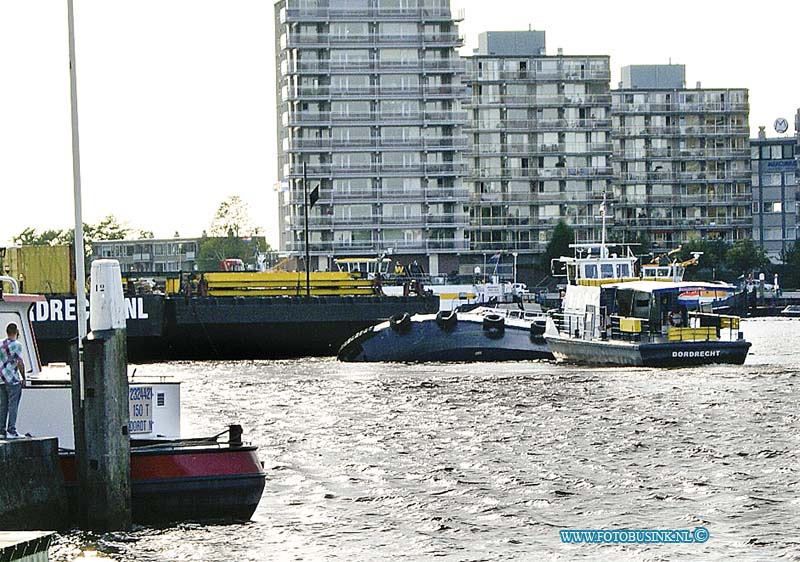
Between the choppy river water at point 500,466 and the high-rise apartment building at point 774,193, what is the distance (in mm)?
106262

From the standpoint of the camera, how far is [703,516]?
23.8 meters

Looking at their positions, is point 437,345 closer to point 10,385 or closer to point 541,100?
point 10,385

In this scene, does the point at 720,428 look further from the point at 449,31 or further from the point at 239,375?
the point at 449,31

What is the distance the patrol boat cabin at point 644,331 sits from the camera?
5412cm

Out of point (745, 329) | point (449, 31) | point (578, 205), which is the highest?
point (449, 31)

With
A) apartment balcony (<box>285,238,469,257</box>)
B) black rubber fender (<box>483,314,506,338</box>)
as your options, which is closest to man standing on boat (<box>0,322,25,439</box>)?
black rubber fender (<box>483,314,506,338</box>)

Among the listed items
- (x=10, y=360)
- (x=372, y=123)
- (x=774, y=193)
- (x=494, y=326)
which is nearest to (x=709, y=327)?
(x=494, y=326)

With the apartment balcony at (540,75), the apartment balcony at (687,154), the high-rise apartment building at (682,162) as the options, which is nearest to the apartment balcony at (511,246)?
the high-rise apartment building at (682,162)

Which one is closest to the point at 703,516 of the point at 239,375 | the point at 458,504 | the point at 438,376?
the point at 458,504

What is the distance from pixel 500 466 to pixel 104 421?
10894 millimetres

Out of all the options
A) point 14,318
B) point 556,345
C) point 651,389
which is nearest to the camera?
point 14,318

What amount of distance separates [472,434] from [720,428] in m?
5.91

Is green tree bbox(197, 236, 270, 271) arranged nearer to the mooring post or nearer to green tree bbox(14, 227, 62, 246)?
green tree bbox(14, 227, 62, 246)

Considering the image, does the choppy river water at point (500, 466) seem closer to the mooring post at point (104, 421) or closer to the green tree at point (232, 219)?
the mooring post at point (104, 421)
